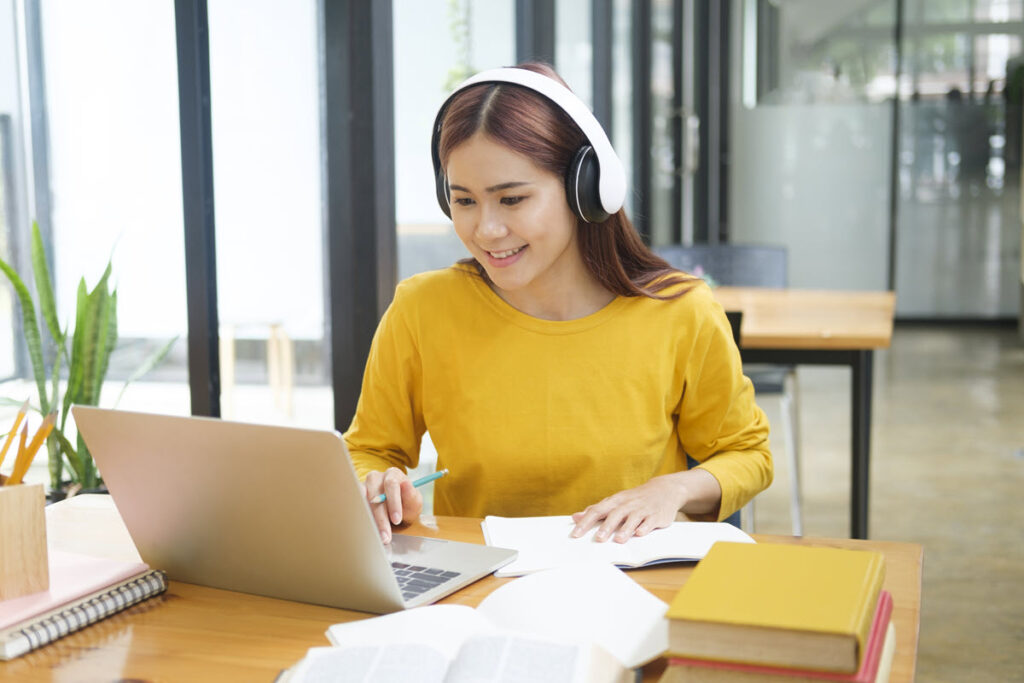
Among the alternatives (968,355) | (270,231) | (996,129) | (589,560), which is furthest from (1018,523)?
(996,129)

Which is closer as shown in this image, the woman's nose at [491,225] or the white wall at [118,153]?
the woman's nose at [491,225]

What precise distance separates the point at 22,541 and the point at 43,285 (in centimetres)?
84

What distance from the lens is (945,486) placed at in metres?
3.67

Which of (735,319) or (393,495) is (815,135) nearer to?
(735,319)

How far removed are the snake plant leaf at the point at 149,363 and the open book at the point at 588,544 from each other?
0.94m

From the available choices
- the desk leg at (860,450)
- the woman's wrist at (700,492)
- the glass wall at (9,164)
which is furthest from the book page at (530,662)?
the desk leg at (860,450)

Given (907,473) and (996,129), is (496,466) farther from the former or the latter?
(996,129)

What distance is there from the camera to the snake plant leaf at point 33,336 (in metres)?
1.59

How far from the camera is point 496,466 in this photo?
1.38 m

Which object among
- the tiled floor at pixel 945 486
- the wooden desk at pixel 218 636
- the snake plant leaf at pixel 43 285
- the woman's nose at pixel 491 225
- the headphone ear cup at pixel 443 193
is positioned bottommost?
the tiled floor at pixel 945 486

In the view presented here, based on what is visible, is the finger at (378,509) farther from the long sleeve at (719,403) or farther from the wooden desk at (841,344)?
the wooden desk at (841,344)

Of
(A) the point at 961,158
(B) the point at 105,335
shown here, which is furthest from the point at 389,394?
(A) the point at 961,158

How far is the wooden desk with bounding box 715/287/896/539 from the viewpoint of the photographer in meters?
2.40

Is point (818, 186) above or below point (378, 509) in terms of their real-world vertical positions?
above
